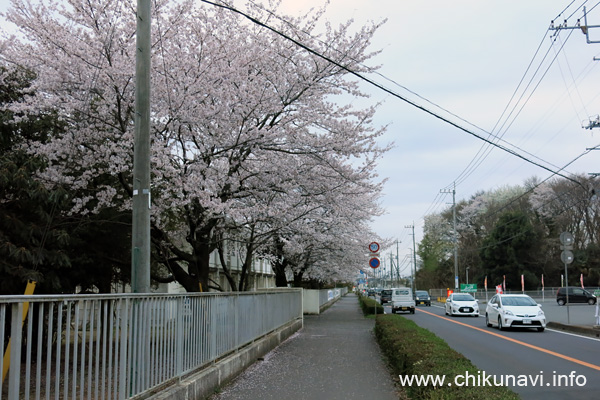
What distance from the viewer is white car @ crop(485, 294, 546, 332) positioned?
19.7 metres

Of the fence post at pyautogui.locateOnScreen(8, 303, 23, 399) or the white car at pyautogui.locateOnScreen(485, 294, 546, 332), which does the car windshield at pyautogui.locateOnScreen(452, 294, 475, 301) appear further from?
the fence post at pyautogui.locateOnScreen(8, 303, 23, 399)

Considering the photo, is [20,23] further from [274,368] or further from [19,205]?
[274,368]

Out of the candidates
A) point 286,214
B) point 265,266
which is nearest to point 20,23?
point 286,214

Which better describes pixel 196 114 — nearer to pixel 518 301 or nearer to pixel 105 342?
pixel 105 342

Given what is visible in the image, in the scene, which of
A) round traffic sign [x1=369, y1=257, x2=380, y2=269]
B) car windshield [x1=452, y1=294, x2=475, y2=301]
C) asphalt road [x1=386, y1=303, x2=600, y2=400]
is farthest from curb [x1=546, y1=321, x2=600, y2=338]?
car windshield [x1=452, y1=294, x2=475, y2=301]

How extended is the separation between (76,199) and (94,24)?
11.9 feet

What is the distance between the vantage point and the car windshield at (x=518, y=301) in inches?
817

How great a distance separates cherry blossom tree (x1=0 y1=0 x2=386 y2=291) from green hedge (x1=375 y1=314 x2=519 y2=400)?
4.42m

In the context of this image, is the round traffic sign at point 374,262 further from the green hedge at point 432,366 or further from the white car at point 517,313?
the green hedge at point 432,366

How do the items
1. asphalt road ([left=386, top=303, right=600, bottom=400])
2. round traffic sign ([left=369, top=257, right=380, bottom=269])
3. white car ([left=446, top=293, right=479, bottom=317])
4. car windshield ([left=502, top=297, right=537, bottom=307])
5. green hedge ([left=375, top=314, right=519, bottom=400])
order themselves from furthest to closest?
1. white car ([left=446, top=293, right=479, bottom=317])
2. round traffic sign ([left=369, top=257, right=380, bottom=269])
3. car windshield ([left=502, top=297, right=537, bottom=307])
4. asphalt road ([left=386, top=303, right=600, bottom=400])
5. green hedge ([left=375, top=314, right=519, bottom=400])

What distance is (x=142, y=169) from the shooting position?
24.9ft

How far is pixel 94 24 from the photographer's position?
11.0m

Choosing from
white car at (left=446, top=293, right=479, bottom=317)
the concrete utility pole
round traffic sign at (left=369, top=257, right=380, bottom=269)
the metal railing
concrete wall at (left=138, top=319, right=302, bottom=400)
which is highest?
the concrete utility pole

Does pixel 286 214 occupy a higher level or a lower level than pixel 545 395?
higher
